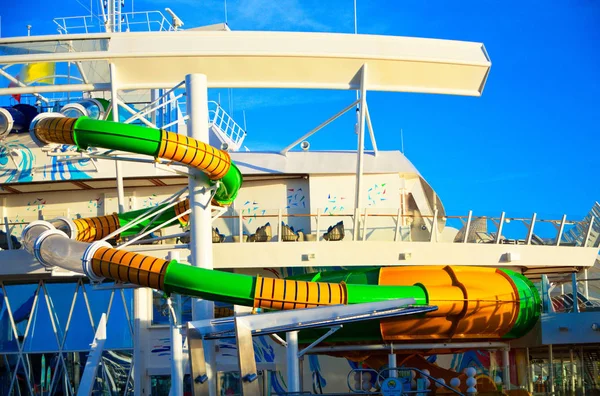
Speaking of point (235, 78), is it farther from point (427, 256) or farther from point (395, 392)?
point (395, 392)

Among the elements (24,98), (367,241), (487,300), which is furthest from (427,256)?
(24,98)

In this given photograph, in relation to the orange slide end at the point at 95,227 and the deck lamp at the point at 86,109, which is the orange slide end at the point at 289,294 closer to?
the orange slide end at the point at 95,227

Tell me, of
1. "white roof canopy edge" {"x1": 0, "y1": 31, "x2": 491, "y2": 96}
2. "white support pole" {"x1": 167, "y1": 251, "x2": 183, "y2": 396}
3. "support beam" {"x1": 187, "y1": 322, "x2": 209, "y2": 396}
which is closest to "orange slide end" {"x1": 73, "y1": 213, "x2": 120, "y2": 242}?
"white roof canopy edge" {"x1": 0, "y1": 31, "x2": 491, "y2": 96}

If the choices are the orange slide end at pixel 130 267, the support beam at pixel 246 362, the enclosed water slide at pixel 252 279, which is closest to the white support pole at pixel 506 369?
the enclosed water slide at pixel 252 279

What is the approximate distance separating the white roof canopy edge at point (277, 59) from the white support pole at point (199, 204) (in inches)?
128

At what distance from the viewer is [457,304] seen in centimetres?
1956

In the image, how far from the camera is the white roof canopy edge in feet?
76.2

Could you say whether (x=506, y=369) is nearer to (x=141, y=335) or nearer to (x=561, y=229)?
(x=561, y=229)

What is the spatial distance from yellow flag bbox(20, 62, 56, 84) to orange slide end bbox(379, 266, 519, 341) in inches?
498

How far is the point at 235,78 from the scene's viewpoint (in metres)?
24.0

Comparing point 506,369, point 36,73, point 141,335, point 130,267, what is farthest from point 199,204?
point 36,73

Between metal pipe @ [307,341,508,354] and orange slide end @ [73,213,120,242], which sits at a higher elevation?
orange slide end @ [73,213,120,242]

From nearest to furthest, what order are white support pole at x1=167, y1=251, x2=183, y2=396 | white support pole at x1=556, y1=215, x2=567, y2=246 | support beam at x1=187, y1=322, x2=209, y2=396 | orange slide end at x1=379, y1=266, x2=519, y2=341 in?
support beam at x1=187, y1=322, x2=209, y2=396 → white support pole at x1=167, y1=251, x2=183, y2=396 → orange slide end at x1=379, y1=266, x2=519, y2=341 → white support pole at x1=556, y1=215, x2=567, y2=246

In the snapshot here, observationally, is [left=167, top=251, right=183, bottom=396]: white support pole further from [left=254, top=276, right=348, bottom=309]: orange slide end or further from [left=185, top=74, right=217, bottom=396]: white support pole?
[left=254, top=276, right=348, bottom=309]: orange slide end
